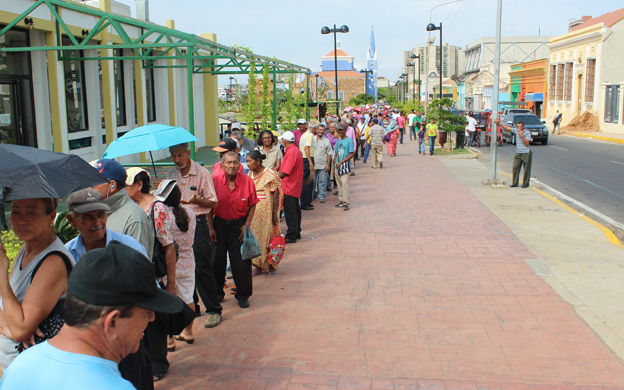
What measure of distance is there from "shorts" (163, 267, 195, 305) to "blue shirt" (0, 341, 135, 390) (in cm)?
315

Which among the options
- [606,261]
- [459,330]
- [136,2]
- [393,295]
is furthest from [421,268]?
[136,2]

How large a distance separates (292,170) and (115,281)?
6758mm

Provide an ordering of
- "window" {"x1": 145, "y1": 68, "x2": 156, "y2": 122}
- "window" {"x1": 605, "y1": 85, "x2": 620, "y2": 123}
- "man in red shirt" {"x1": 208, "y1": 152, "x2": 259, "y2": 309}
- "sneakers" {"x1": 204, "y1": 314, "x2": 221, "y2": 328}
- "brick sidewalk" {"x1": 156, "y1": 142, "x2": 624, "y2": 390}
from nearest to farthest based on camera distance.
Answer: "brick sidewalk" {"x1": 156, "y1": 142, "x2": 624, "y2": 390}, "sneakers" {"x1": 204, "y1": 314, "x2": 221, "y2": 328}, "man in red shirt" {"x1": 208, "y1": 152, "x2": 259, "y2": 309}, "window" {"x1": 145, "y1": 68, "x2": 156, "y2": 122}, "window" {"x1": 605, "y1": 85, "x2": 620, "y2": 123}

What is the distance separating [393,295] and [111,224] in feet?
11.6

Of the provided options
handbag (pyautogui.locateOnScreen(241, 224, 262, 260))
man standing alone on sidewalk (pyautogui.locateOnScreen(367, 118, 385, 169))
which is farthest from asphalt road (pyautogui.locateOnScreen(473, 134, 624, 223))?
handbag (pyautogui.locateOnScreen(241, 224, 262, 260))

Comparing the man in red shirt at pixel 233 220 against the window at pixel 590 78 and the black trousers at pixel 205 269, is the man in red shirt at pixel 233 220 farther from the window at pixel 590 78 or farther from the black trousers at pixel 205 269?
the window at pixel 590 78

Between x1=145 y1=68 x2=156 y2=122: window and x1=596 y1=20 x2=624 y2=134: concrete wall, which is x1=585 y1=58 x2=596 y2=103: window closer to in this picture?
x1=596 y1=20 x2=624 y2=134: concrete wall

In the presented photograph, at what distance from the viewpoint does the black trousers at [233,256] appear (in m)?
5.77

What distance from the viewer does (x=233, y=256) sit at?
19.1ft

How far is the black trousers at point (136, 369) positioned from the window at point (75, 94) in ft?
34.6

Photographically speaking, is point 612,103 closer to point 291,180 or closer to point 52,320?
point 291,180

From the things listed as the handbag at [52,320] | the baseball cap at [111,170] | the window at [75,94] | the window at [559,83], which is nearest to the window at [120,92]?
the window at [75,94]

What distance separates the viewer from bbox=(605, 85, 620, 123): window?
110 ft

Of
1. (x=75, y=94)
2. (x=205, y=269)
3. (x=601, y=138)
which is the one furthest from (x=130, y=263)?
(x=601, y=138)
